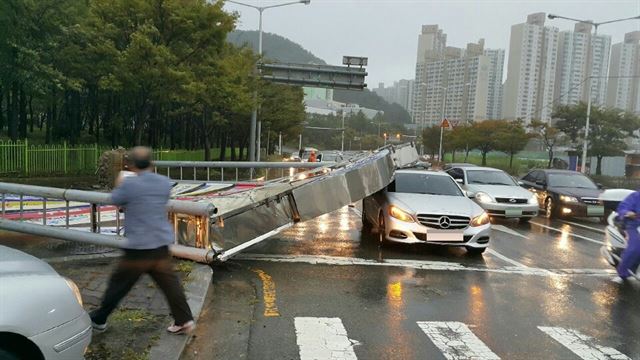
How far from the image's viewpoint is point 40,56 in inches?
821

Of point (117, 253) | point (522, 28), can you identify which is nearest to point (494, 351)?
point (117, 253)

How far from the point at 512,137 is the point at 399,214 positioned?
39.8m

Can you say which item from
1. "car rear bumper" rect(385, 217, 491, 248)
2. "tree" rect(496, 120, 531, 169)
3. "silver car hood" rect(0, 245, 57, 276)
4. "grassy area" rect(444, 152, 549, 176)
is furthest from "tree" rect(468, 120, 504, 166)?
"silver car hood" rect(0, 245, 57, 276)

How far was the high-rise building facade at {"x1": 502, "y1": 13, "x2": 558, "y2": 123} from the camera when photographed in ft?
172

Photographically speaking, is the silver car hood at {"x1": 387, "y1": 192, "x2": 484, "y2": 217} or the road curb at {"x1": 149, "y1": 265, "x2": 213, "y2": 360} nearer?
the road curb at {"x1": 149, "y1": 265, "x2": 213, "y2": 360}

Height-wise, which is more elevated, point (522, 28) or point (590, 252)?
point (522, 28)

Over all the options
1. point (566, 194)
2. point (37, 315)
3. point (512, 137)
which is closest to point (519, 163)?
point (512, 137)

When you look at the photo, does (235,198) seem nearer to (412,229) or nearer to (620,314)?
(412,229)

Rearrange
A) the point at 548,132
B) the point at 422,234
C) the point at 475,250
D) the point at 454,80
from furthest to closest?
the point at 454,80 < the point at 548,132 < the point at 475,250 < the point at 422,234

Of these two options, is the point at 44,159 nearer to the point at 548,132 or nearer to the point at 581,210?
the point at 581,210

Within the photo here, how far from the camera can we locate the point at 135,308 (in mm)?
5391

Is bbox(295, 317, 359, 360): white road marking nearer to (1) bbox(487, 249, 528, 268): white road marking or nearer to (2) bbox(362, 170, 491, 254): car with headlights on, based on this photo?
(2) bbox(362, 170, 491, 254): car with headlights on

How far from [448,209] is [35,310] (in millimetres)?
7316

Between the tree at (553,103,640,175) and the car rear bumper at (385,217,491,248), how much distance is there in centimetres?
3623
